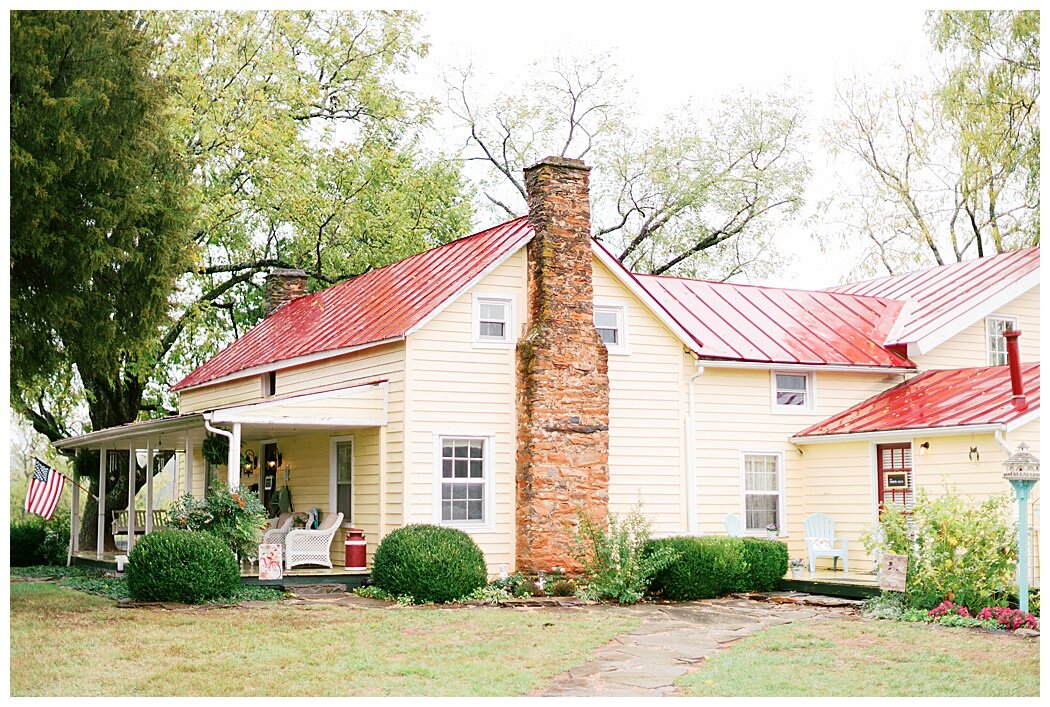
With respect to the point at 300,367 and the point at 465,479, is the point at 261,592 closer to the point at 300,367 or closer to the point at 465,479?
the point at 465,479

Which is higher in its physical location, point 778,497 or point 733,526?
point 778,497

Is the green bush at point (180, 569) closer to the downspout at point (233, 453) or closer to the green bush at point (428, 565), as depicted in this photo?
the downspout at point (233, 453)

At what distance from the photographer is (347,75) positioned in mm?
30031

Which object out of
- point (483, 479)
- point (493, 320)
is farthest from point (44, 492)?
point (493, 320)

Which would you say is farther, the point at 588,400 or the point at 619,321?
the point at 619,321

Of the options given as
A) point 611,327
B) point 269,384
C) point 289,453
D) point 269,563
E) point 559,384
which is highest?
point 611,327

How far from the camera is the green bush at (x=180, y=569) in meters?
16.2

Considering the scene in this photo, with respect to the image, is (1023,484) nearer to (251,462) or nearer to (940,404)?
(940,404)

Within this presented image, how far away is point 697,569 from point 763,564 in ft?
5.09

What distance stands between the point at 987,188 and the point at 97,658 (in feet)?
88.6

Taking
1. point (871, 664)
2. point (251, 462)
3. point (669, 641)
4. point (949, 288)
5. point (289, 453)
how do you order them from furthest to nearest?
point (949, 288)
point (251, 462)
point (289, 453)
point (669, 641)
point (871, 664)

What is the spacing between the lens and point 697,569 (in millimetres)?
18109

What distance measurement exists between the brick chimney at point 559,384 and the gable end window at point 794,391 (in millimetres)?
4334

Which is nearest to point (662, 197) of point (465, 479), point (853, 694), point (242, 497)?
point (465, 479)
